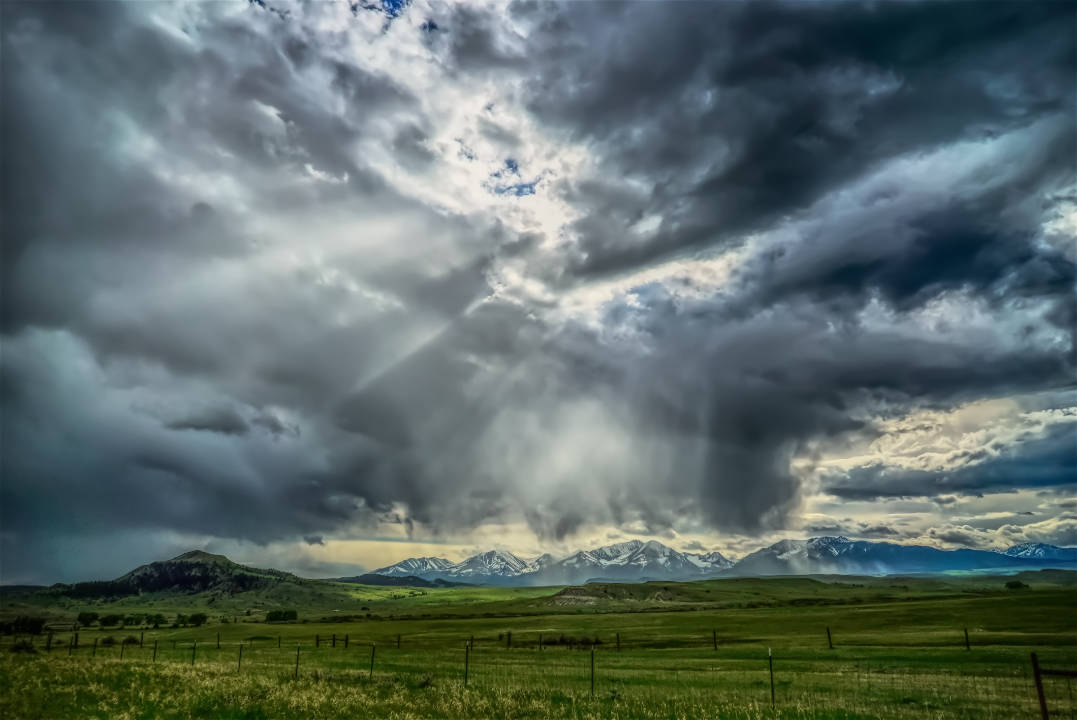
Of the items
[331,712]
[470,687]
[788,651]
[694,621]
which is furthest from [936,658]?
[694,621]

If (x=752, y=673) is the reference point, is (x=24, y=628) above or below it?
below

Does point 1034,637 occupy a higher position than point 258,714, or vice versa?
point 258,714

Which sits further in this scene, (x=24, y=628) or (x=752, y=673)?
(x=24, y=628)

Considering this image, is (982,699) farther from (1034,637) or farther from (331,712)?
(1034,637)

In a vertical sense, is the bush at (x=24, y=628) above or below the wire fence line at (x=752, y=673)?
below

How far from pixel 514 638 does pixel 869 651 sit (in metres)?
58.1

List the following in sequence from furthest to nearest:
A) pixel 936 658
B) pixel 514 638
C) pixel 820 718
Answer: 1. pixel 514 638
2. pixel 936 658
3. pixel 820 718

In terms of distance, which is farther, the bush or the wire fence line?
the bush

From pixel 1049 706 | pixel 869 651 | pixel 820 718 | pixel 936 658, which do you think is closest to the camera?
pixel 820 718

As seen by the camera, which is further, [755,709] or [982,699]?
[982,699]

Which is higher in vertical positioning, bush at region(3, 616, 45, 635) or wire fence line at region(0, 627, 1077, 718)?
wire fence line at region(0, 627, 1077, 718)

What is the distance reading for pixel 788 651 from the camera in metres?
63.8

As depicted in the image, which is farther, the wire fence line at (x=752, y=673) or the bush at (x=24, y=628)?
the bush at (x=24, y=628)

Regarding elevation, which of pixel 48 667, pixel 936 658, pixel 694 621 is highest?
pixel 48 667
